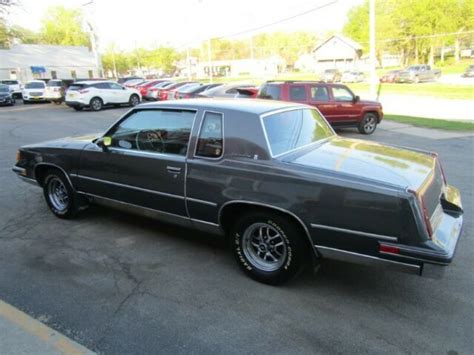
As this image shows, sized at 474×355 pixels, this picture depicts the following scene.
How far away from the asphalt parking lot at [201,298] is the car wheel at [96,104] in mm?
17991

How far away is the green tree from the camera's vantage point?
79812mm

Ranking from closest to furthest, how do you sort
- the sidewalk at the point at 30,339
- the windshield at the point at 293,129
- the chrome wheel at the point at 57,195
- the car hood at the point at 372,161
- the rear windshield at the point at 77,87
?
the sidewalk at the point at 30,339
the car hood at the point at 372,161
the windshield at the point at 293,129
the chrome wheel at the point at 57,195
the rear windshield at the point at 77,87

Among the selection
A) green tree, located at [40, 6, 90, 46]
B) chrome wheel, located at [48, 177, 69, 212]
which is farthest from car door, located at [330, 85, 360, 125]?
green tree, located at [40, 6, 90, 46]

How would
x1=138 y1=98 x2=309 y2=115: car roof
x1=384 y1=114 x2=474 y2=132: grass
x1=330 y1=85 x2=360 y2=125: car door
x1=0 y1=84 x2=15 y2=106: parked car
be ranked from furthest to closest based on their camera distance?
x1=0 y1=84 x2=15 y2=106: parked car → x1=384 y1=114 x2=474 y2=132: grass → x1=330 y1=85 x2=360 y2=125: car door → x1=138 y1=98 x2=309 y2=115: car roof

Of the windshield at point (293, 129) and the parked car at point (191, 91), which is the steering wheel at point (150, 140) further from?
the parked car at point (191, 91)

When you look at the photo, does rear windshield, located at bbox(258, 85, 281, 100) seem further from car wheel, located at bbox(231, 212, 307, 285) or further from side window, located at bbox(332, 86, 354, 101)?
car wheel, located at bbox(231, 212, 307, 285)

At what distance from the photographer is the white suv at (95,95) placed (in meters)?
21.1

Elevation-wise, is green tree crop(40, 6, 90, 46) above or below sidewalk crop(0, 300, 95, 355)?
above

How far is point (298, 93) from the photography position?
11.6 m

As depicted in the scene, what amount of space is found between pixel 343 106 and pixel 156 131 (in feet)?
29.9

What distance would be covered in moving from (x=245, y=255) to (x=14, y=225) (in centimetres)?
333

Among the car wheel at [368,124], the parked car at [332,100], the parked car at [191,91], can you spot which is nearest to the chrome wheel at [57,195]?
the parked car at [332,100]

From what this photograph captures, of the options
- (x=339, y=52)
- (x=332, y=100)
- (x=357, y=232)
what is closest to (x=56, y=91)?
(x=332, y=100)

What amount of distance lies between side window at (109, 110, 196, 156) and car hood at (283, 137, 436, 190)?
1.17m
